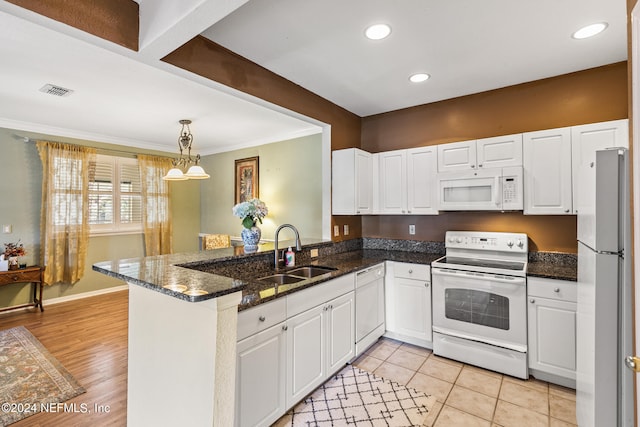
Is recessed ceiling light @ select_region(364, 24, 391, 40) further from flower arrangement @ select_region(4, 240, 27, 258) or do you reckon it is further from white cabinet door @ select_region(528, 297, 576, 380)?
flower arrangement @ select_region(4, 240, 27, 258)

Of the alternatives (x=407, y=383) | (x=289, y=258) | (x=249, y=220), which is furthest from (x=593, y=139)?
(x=249, y=220)

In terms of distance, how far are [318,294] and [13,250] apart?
4.28 metres

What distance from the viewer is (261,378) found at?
1.71 m

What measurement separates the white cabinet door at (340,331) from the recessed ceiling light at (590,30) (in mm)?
2493

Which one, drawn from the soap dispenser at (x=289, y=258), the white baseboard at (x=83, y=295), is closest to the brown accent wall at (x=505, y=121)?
the soap dispenser at (x=289, y=258)

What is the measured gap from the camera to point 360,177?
3342 mm

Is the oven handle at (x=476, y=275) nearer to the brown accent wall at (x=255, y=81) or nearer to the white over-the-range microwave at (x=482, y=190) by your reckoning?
the white over-the-range microwave at (x=482, y=190)

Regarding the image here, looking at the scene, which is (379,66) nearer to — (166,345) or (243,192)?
(166,345)

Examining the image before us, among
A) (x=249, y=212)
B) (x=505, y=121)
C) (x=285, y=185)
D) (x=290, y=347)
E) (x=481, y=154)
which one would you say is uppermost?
(x=505, y=121)

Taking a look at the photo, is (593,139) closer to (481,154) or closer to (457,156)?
(481,154)

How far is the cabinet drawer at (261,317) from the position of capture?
1.59m

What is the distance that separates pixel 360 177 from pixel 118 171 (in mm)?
4176

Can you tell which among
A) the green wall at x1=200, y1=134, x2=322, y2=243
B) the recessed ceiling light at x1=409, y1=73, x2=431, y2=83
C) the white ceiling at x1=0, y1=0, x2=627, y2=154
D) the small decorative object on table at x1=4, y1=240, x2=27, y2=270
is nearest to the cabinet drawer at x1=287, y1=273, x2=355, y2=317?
the white ceiling at x1=0, y1=0, x2=627, y2=154

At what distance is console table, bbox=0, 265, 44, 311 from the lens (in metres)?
3.73
